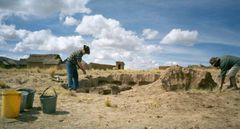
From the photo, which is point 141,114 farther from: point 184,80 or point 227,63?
point 184,80


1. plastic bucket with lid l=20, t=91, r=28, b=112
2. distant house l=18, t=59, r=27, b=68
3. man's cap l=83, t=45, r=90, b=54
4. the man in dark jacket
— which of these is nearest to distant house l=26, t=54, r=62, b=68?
distant house l=18, t=59, r=27, b=68

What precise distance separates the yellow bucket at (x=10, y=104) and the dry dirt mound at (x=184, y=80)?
7785 mm

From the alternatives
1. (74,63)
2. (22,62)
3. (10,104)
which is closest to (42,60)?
(22,62)

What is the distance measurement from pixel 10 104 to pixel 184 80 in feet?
Answer: 27.9

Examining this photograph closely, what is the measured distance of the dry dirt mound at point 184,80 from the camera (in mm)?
14086

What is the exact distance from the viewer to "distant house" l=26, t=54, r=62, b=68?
46.2 m

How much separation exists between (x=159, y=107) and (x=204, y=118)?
5.69 ft

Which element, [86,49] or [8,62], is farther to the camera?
[8,62]

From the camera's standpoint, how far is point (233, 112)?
361 inches

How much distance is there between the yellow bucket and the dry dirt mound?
779 centimetres

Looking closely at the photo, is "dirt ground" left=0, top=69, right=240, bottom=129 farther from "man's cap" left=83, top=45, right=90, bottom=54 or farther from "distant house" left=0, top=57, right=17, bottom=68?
"distant house" left=0, top=57, right=17, bottom=68

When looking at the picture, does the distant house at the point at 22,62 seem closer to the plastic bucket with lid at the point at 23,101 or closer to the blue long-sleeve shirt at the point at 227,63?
the blue long-sleeve shirt at the point at 227,63

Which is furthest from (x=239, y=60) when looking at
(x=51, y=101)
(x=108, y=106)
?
(x=51, y=101)

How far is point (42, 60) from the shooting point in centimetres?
4762
